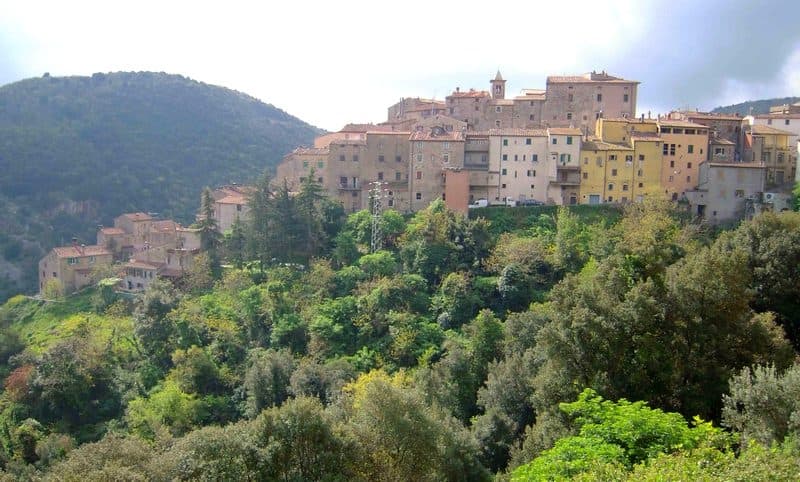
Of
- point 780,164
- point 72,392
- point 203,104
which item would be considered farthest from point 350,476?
point 203,104

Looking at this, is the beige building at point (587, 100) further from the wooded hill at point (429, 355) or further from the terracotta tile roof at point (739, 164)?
the wooded hill at point (429, 355)

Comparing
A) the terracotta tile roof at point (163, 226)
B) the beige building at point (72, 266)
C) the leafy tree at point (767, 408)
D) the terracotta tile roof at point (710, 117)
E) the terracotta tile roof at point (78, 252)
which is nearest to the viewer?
the leafy tree at point (767, 408)

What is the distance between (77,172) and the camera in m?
90.4

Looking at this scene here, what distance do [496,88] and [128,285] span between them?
3515 cm

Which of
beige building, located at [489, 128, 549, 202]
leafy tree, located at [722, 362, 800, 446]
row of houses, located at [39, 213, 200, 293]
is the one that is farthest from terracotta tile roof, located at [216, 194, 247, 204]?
leafy tree, located at [722, 362, 800, 446]

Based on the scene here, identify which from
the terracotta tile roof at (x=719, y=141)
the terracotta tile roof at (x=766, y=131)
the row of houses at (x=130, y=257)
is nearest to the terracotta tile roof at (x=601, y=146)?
the terracotta tile roof at (x=719, y=141)

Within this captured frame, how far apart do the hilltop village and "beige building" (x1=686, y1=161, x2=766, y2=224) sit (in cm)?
7

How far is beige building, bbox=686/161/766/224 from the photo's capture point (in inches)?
1892

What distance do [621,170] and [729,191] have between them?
7.18 metres

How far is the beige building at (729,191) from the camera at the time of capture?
1892 inches

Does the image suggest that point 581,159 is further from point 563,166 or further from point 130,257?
point 130,257

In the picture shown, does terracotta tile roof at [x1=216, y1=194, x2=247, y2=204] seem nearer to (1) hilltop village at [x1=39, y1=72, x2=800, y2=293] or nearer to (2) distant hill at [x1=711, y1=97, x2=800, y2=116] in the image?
(1) hilltop village at [x1=39, y1=72, x2=800, y2=293]

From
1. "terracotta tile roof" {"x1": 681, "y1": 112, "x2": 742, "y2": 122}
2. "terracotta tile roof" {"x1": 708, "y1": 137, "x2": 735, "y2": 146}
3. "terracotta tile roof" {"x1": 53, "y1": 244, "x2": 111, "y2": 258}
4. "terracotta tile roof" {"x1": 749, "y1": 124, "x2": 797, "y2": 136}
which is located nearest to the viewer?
"terracotta tile roof" {"x1": 708, "y1": 137, "x2": 735, "y2": 146}

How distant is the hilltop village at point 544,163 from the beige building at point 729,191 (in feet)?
0.22
